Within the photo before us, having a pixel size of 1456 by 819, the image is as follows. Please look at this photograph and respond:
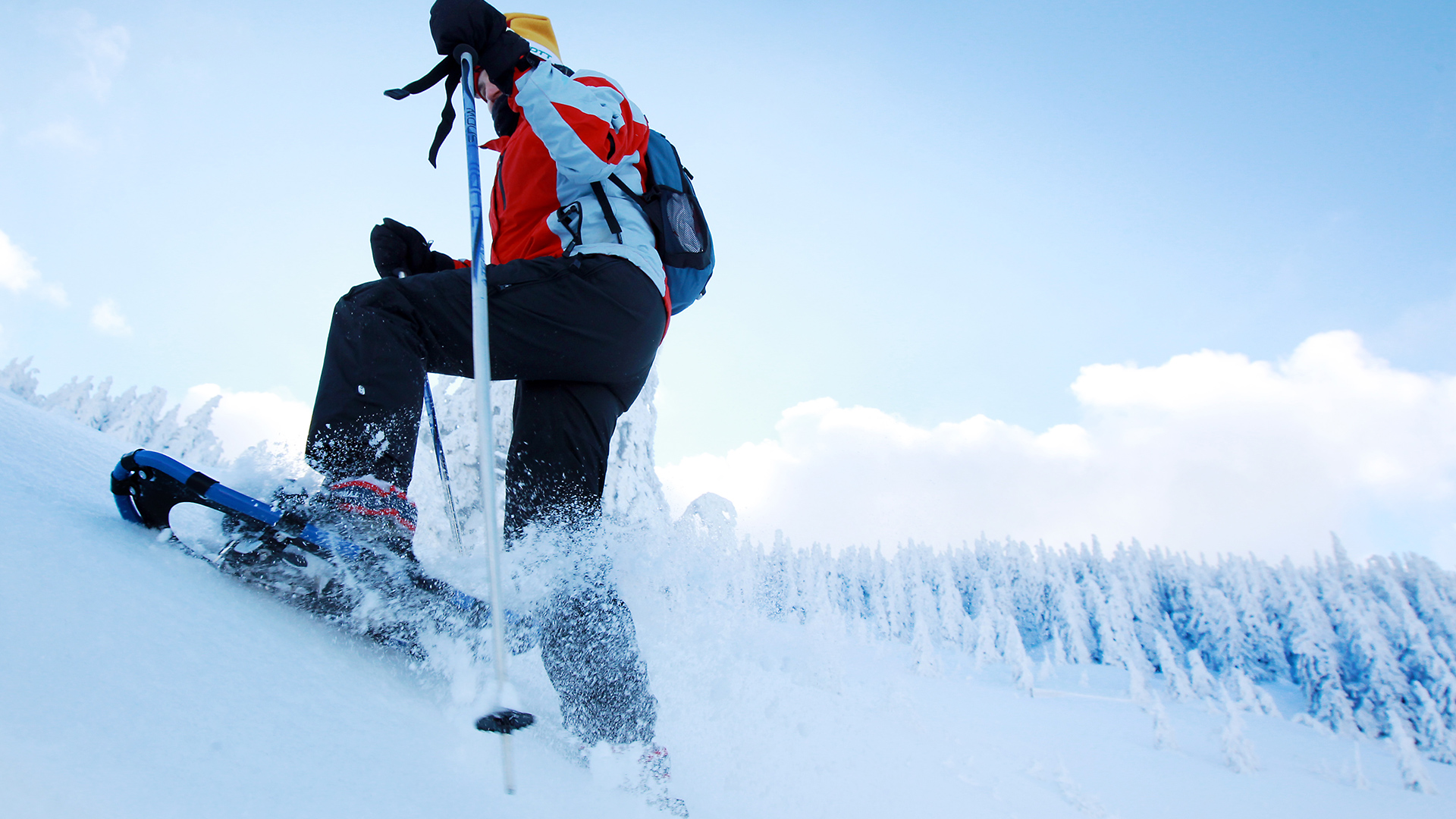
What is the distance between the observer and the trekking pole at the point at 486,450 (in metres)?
1.13

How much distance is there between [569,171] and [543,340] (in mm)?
528

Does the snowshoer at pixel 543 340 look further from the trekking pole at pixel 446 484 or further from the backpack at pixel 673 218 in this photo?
the trekking pole at pixel 446 484

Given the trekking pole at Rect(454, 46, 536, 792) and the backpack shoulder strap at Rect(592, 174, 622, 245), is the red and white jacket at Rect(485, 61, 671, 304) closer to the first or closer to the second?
the backpack shoulder strap at Rect(592, 174, 622, 245)

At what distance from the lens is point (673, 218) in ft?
6.91

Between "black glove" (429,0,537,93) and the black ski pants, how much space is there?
588 mm

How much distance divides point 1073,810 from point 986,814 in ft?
4.53

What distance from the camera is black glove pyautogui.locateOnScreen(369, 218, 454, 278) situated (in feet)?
7.20

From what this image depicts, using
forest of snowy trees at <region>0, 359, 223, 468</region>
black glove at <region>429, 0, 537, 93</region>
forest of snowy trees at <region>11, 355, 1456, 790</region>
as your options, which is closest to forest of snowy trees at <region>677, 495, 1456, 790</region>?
forest of snowy trees at <region>11, 355, 1456, 790</region>

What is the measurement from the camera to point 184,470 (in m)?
1.58

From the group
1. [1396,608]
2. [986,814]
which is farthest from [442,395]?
[1396,608]

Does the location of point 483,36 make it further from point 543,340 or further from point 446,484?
point 446,484

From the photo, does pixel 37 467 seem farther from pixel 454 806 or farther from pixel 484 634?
pixel 454 806

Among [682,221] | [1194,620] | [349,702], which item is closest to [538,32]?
[682,221]

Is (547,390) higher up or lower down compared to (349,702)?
higher up
